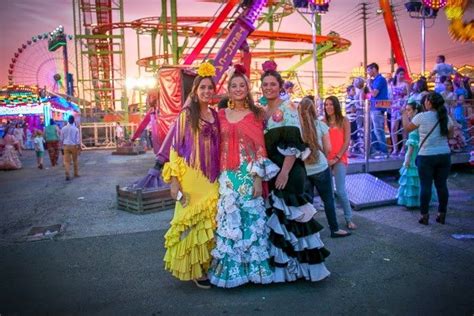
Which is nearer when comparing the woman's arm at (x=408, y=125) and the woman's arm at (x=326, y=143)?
the woman's arm at (x=326, y=143)

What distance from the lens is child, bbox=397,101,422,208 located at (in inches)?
237

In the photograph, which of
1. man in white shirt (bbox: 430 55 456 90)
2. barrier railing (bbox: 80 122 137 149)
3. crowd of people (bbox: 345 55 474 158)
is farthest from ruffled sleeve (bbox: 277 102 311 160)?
barrier railing (bbox: 80 122 137 149)

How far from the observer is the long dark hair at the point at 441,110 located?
5.07m

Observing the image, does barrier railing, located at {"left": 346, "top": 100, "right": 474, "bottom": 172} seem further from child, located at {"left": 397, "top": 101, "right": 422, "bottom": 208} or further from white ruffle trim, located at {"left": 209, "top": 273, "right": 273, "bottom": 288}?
white ruffle trim, located at {"left": 209, "top": 273, "right": 273, "bottom": 288}

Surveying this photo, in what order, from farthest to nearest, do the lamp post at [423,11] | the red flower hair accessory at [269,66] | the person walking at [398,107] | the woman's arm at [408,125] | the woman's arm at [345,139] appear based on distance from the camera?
1. the lamp post at [423,11]
2. the person walking at [398,107]
3. the woman's arm at [408,125]
4. the woman's arm at [345,139]
5. the red flower hair accessory at [269,66]

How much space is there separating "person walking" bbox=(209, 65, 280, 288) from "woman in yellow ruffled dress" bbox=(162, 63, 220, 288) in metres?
0.09

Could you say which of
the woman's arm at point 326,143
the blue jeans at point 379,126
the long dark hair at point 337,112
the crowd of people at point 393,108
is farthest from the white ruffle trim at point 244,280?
the blue jeans at point 379,126

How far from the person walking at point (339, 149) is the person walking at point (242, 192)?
2.07 metres

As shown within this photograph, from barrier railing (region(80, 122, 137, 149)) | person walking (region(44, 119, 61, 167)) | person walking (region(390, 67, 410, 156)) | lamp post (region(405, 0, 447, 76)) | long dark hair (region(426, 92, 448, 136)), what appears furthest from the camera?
barrier railing (region(80, 122, 137, 149))

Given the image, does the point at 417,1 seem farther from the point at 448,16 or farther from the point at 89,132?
the point at 89,132

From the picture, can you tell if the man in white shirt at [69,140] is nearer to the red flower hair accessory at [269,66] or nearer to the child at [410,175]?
the child at [410,175]

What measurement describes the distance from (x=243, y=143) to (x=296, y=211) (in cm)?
74

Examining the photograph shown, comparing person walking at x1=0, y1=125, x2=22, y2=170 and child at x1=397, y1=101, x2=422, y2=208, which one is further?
person walking at x1=0, y1=125, x2=22, y2=170

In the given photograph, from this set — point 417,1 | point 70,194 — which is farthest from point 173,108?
point 417,1
